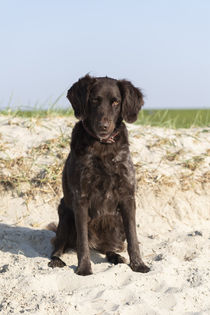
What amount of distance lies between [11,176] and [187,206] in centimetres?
257

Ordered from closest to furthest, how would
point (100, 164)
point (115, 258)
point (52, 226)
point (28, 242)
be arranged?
point (100, 164)
point (115, 258)
point (28, 242)
point (52, 226)

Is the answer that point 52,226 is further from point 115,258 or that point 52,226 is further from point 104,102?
point 104,102

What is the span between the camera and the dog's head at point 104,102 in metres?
4.33

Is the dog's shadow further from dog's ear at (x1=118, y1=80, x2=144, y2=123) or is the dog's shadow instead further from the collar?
dog's ear at (x1=118, y1=80, x2=144, y2=123)

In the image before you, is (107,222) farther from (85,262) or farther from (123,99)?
(123,99)

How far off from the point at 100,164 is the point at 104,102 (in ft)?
1.91

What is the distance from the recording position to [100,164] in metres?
4.52

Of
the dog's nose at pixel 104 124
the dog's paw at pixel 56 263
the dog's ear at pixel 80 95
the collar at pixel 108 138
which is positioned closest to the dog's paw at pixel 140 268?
the dog's paw at pixel 56 263

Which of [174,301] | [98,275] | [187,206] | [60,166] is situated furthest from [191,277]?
[60,166]

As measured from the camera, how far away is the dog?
14.6 ft

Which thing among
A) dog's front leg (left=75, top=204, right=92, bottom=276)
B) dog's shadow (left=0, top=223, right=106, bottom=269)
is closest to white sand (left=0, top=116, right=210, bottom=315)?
dog's shadow (left=0, top=223, right=106, bottom=269)

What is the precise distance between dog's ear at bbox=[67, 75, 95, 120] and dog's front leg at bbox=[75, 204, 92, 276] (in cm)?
88

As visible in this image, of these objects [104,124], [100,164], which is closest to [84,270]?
[100,164]

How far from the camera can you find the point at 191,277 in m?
4.33
